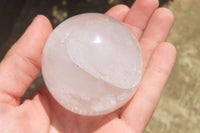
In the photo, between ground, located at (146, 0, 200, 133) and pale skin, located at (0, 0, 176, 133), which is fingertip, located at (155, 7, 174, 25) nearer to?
pale skin, located at (0, 0, 176, 133)

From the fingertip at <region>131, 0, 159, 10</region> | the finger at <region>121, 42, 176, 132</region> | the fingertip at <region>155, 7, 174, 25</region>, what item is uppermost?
the fingertip at <region>131, 0, 159, 10</region>

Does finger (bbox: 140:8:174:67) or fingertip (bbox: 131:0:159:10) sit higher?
→ fingertip (bbox: 131:0:159:10)

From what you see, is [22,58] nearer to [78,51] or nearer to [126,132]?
[78,51]

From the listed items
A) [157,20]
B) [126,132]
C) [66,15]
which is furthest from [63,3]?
[126,132]

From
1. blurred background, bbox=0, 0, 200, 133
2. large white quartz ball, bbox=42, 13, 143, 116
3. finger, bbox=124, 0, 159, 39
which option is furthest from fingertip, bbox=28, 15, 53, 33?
blurred background, bbox=0, 0, 200, 133

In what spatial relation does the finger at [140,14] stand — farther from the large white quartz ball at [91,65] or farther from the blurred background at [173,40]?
the blurred background at [173,40]

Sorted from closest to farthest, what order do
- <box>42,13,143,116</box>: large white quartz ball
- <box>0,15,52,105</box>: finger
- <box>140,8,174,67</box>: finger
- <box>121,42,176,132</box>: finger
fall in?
<box>42,13,143,116</box>: large white quartz ball → <box>0,15,52,105</box>: finger → <box>121,42,176,132</box>: finger → <box>140,8,174,67</box>: finger

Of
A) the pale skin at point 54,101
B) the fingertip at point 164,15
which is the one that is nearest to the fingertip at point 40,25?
the pale skin at point 54,101
